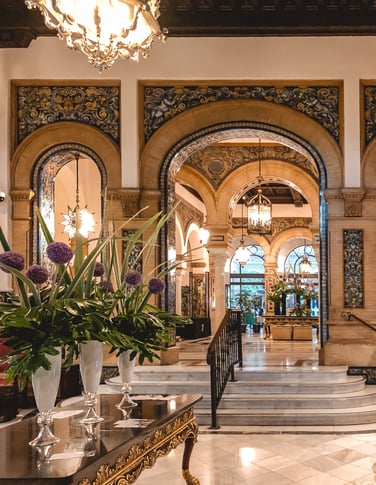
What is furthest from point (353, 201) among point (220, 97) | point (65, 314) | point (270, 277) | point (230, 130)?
point (270, 277)

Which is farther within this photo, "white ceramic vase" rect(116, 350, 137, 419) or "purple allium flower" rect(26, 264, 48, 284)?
"white ceramic vase" rect(116, 350, 137, 419)

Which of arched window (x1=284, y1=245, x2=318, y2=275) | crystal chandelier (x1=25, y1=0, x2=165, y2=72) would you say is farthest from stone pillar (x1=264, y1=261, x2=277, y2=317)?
crystal chandelier (x1=25, y1=0, x2=165, y2=72)

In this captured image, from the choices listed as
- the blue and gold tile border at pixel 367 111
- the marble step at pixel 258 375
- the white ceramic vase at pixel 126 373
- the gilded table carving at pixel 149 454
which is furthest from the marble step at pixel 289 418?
the blue and gold tile border at pixel 367 111

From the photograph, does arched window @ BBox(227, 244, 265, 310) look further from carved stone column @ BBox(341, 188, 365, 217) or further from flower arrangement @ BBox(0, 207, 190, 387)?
flower arrangement @ BBox(0, 207, 190, 387)

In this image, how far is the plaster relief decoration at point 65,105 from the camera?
375 inches

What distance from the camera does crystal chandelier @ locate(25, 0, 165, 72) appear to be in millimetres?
5039

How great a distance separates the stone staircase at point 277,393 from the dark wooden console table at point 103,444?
9.94 ft

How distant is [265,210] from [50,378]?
10.1m

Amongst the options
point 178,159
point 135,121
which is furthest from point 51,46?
point 178,159

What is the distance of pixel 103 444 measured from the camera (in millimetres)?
3186

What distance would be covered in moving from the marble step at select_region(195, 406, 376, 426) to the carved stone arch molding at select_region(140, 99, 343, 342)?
7.50ft

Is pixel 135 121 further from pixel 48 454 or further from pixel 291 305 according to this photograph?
pixel 291 305

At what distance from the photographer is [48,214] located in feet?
32.9

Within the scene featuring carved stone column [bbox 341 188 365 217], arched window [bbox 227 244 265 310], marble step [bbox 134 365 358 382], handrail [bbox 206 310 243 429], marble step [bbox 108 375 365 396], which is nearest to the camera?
handrail [bbox 206 310 243 429]
